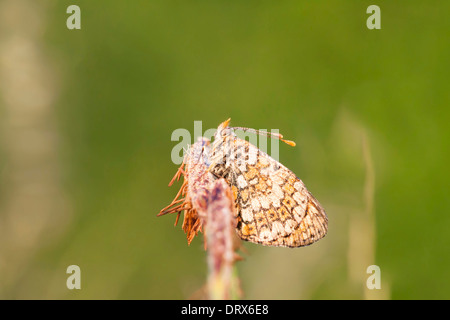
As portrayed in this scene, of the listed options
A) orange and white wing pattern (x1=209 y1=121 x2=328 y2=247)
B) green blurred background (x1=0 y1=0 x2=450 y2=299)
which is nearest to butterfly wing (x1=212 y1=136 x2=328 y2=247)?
orange and white wing pattern (x1=209 y1=121 x2=328 y2=247)

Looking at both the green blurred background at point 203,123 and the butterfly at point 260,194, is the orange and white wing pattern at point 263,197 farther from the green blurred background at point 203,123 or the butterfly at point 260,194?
the green blurred background at point 203,123

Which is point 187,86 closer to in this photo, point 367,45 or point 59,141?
point 59,141

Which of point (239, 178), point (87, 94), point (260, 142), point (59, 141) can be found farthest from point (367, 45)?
point (59, 141)

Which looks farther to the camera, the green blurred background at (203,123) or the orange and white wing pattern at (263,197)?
the green blurred background at (203,123)

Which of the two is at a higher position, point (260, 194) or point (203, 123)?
point (203, 123)

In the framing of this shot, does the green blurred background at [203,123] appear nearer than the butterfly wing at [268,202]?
No

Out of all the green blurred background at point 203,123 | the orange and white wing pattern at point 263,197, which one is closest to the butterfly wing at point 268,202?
the orange and white wing pattern at point 263,197

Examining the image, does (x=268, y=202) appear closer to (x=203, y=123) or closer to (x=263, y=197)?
(x=263, y=197)

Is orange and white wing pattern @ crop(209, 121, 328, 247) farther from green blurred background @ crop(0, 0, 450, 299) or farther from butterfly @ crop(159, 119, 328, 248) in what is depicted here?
green blurred background @ crop(0, 0, 450, 299)

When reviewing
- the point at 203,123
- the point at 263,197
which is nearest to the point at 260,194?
the point at 263,197
